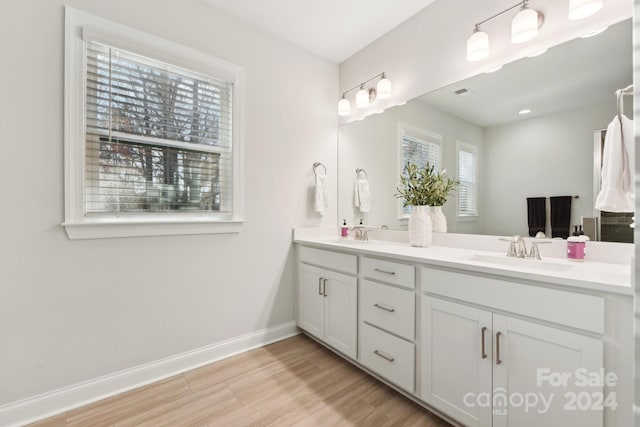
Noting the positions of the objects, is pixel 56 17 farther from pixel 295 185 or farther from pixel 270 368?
pixel 270 368

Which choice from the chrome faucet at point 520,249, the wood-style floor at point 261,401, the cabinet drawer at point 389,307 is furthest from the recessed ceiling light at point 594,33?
the wood-style floor at point 261,401

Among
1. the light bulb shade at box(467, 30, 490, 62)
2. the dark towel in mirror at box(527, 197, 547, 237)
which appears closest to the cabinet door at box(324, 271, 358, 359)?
the dark towel in mirror at box(527, 197, 547, 237)

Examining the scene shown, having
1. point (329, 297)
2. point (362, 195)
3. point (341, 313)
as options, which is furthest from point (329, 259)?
point (362, 195)

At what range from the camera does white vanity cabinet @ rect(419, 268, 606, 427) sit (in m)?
1.01

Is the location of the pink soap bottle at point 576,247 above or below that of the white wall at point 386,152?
below

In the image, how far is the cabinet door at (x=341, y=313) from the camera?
1.92 meters

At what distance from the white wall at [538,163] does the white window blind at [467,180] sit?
7cm

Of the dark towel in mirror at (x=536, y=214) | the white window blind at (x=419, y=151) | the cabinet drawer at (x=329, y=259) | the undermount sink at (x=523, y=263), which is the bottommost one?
the cabinet drawer at (x=329, y=259)

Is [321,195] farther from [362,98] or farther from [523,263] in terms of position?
[523,263]

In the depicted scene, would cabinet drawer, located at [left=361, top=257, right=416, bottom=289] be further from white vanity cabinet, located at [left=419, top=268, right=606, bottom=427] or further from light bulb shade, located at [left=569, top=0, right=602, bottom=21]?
light bulb shade, located at [left=569, top=0, right=602, bottom=21]

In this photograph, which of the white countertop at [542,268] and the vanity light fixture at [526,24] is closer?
the white countertop at [542,268]

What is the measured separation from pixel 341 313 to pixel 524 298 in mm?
1183

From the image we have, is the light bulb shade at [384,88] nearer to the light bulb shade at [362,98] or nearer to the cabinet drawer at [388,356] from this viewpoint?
the light bulb shade at [362,98]

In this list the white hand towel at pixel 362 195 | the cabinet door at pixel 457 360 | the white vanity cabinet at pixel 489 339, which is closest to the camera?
the white vanity cabinet at pixel 489 339
